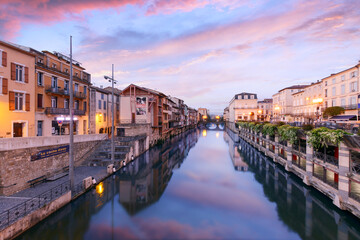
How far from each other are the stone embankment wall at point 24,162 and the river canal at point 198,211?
218 inches

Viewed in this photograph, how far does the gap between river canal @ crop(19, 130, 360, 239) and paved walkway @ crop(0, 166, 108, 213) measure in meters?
2.09

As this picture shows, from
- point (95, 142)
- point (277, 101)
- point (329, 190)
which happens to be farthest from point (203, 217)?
point (277, 101)

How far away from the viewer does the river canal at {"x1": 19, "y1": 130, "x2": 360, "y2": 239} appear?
43.0 ft

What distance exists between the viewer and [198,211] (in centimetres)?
1661

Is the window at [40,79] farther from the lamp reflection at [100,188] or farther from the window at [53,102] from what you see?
the lamp reflection at [100,188]

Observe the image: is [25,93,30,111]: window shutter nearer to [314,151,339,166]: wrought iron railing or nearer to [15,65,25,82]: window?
[15,65,25,82]: window

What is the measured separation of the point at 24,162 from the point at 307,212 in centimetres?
2652

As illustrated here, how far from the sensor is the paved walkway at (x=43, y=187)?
45.4 ft

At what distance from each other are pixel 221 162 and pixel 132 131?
21.1 metres

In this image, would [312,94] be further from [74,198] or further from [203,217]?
[74,198]

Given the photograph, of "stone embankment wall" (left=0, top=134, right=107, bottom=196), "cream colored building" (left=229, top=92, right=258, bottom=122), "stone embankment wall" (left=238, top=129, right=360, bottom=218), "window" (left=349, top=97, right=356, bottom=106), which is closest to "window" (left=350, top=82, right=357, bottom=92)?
"window" (left=349, top=97, right=356, bottom=106)

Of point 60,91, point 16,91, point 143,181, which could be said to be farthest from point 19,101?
point 143,181

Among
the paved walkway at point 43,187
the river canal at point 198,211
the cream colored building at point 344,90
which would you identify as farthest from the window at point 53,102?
the cream colored building at point 344,90

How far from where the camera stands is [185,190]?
22.0m
